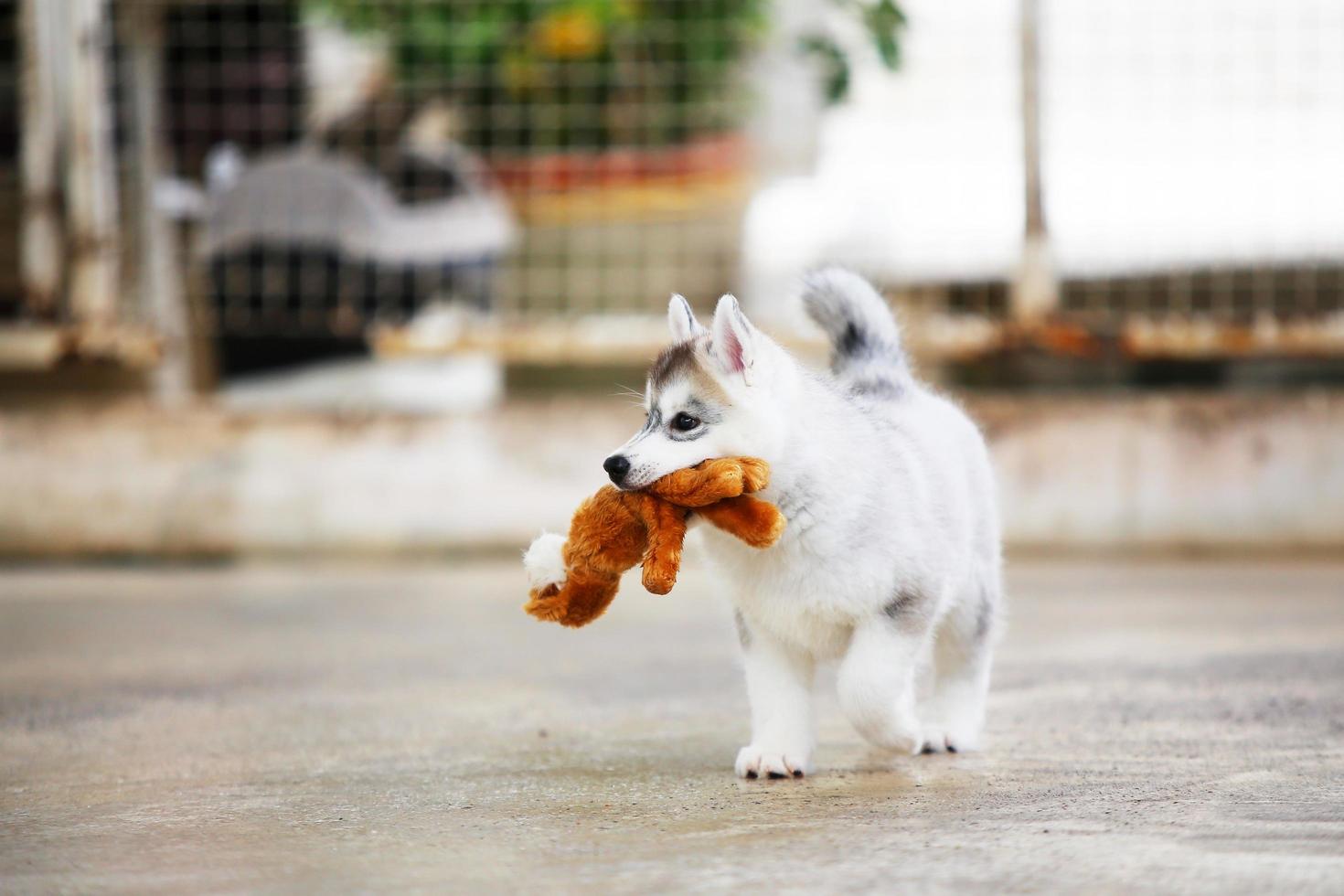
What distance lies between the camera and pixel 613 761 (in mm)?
2678

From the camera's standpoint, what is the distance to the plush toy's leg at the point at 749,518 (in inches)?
94.7

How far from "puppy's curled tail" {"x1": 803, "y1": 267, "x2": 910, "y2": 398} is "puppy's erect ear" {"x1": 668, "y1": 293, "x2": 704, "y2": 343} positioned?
458mm

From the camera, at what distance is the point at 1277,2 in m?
5.78

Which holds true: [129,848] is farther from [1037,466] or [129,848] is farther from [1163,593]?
[1037,466]

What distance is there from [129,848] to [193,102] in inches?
225

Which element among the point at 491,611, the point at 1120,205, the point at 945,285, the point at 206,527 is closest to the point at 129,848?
the point at 491,611

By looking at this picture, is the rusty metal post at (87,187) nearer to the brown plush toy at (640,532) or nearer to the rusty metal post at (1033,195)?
the rusty metal post at (1033,195)

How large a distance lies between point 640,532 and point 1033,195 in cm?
372

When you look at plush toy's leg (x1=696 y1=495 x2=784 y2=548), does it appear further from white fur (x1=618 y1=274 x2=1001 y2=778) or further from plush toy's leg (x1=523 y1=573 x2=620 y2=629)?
plush toy's leg (x1=523 y1=573 x2=620 y2=629)

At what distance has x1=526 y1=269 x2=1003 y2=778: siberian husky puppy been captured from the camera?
2486 mm

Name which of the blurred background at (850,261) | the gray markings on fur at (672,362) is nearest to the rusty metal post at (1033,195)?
the blurred background at (850,261)

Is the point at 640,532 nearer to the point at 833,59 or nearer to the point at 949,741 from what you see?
the point at 949,741

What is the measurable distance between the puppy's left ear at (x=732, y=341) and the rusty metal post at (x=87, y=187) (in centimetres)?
404

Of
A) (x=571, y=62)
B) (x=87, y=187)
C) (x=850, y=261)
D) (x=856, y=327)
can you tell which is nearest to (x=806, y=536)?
(x=856, y=327)
